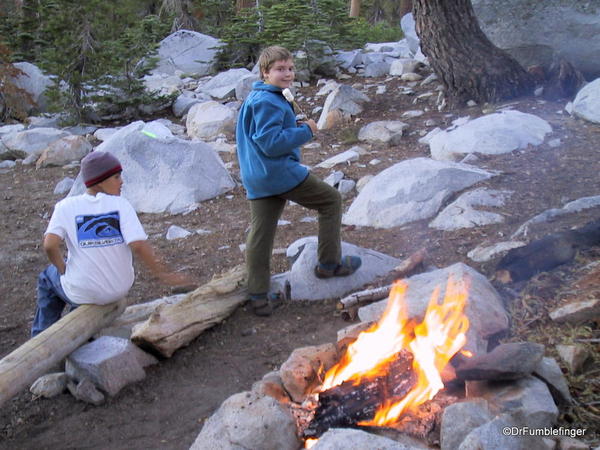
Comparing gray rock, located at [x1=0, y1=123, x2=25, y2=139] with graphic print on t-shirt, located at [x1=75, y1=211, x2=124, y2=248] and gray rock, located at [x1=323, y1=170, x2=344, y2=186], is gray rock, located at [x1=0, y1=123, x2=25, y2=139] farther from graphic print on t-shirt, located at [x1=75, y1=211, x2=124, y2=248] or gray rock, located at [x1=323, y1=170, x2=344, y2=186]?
graphic print on t-shirt, located at [x1=75, y1=211, x2=124, y2=248]

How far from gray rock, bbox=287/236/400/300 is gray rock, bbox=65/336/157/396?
147 centimetres

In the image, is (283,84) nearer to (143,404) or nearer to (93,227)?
(93,227)

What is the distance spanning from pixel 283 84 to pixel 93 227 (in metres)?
1.63

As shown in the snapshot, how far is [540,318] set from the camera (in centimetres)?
389

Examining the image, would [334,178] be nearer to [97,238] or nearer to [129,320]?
[129,320]

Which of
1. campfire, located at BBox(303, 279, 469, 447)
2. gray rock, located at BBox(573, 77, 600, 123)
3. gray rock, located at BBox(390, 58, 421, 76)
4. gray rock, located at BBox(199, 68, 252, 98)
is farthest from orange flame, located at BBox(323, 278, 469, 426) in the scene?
gray rock, located at BBox(199, 68, 252, 98)

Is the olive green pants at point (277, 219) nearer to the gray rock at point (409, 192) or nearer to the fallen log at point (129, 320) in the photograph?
the fallen log at point (129, 320)

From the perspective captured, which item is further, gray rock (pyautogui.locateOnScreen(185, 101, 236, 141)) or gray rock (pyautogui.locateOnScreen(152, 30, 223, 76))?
gray rock (pyautogui.locateOnScreen(152, 30, 223, 76))

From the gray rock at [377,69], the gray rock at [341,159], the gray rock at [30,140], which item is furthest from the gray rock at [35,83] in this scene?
the gray rock at [341,159]

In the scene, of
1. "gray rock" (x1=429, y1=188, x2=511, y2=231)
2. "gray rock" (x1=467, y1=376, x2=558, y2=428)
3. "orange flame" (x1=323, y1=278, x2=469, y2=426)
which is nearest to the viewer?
"gray rock" (x1=467, y1=376, x2=558, y2=428)

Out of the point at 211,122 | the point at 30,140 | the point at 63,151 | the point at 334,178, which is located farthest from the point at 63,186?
the point at 334,178

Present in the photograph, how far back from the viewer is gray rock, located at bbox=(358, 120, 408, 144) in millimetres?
9289

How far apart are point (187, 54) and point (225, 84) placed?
4289mm

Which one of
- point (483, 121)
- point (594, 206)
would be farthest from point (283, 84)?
point (483, 121)
